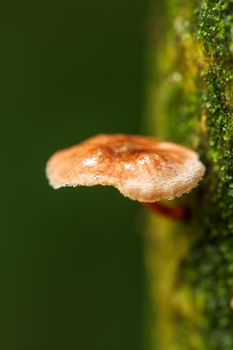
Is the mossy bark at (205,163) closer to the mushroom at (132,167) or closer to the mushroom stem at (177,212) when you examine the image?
the mushroom stem at (177,212)

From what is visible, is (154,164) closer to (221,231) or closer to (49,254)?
(221,231)

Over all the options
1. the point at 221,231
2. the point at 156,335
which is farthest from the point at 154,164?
the point at 156,335

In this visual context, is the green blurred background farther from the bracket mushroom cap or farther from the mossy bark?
the bracket mushroom cap

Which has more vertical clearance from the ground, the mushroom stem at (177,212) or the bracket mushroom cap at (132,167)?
the bracket mushroom cap at (132,167)

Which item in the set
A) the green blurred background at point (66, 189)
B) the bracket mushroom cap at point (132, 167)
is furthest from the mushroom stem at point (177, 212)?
the green blurred background at point (66, 189)

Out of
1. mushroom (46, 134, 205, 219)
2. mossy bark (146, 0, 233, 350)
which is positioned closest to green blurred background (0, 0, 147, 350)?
mossy bark (146, 0, 233, 350)
